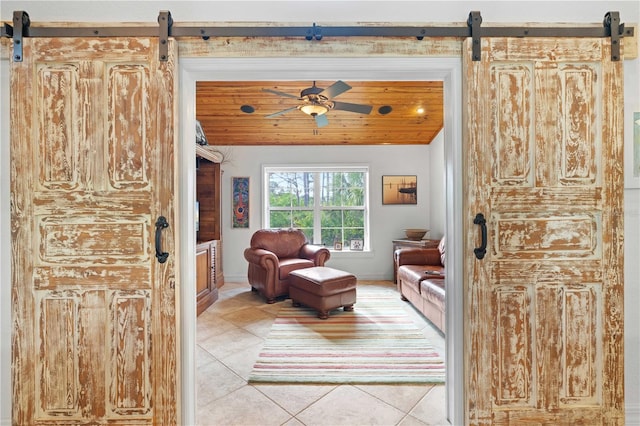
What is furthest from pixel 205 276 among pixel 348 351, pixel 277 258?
pixel 348 351

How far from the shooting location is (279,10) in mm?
1549

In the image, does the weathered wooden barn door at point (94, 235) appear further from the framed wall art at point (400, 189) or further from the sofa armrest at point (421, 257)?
the framed wall art at point (400, 189)

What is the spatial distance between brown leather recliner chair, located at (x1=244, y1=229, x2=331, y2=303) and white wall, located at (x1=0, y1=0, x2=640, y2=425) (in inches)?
99.3

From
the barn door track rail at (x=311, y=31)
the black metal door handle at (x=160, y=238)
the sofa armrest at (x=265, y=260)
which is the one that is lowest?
the sofa armrest at (x=265, y=260)

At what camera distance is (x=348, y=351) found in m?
2.51

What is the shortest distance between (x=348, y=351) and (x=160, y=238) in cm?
181

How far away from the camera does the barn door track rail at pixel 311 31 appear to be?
1.45 meters

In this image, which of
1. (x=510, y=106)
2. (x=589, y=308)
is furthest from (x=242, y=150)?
(x=589, y=308)

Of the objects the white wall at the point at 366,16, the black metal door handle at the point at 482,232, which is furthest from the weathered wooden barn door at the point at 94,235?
the black metal door handle at the point at 482,232

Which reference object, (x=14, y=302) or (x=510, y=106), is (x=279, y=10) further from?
(x=14, y=302)

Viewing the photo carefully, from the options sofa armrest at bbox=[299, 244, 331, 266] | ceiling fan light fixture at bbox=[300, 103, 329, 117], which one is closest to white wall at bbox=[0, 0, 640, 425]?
ceiling fan light fixture at bbox=[300, 103, 329, 117]

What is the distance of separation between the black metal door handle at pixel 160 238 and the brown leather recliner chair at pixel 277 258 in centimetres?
242

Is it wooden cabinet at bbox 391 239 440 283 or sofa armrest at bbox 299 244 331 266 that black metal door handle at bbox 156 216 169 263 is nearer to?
sofa armrest at bbox 299 244 331 266

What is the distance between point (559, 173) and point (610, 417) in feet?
4.09
